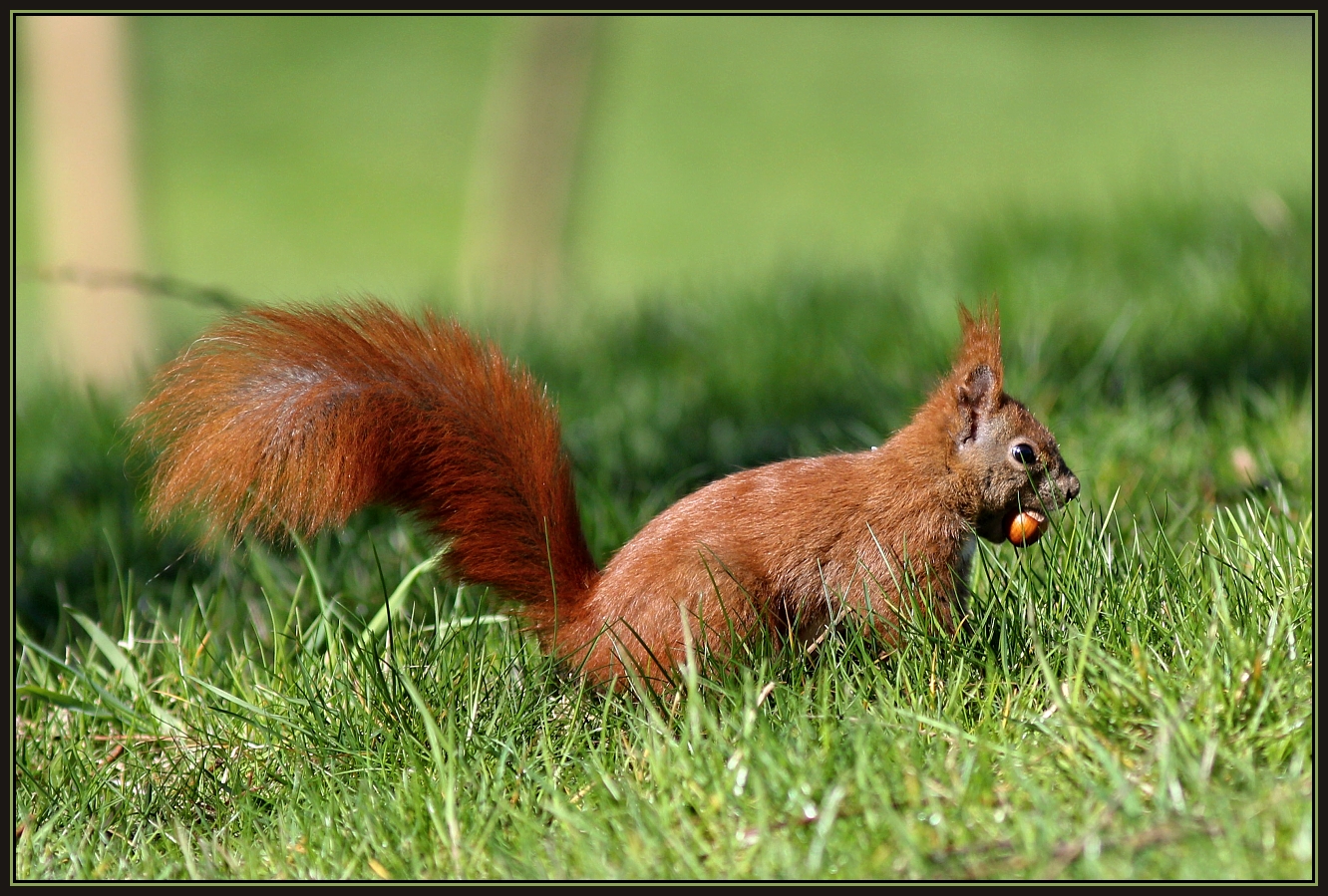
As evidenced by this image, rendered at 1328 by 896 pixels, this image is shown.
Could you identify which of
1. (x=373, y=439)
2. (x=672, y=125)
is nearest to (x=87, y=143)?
(x=373, y=439)

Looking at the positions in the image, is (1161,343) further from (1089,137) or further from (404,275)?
(1089,137)

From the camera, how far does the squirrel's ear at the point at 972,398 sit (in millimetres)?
2514

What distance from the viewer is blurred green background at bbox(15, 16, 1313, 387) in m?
15.1

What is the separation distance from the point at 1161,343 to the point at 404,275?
10.8 metres

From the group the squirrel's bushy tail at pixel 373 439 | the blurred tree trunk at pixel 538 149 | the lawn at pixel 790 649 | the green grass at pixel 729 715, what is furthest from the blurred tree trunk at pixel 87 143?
the squirrel's bushy tail at pixel 373 439

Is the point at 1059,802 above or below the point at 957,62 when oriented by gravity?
below

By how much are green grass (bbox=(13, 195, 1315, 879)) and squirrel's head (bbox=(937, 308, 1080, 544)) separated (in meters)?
0.09

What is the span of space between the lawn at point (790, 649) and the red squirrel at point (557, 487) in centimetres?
10

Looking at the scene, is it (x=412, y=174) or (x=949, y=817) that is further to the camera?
(x=412, y=174)

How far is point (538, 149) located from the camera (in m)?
8.68

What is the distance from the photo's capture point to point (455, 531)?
8.15 ft

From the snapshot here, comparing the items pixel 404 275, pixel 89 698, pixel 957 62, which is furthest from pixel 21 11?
pixel 957 62

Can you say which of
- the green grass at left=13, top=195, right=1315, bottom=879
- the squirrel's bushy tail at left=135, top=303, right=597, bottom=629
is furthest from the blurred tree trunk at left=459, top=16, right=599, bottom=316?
the squirrel's bushy tail at left=135, top=303, right=597, bottom=629

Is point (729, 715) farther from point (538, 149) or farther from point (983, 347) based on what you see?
point (538, 149)
